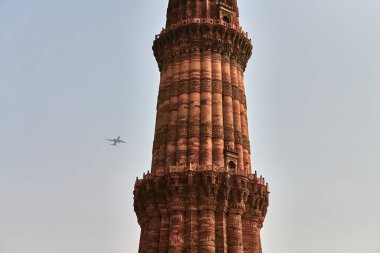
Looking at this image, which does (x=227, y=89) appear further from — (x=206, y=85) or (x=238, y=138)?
(x=238, y=138)

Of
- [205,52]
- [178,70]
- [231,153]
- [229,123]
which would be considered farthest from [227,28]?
[231,153]

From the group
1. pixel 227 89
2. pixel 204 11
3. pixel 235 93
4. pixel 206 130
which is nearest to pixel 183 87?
pixel 227 89

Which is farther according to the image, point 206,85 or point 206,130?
point 206,85

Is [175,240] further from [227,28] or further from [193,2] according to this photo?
[193,2]

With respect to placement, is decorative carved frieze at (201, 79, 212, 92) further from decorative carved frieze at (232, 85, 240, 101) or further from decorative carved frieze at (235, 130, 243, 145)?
decorative carved frieze at (235, 130, 243, 145)

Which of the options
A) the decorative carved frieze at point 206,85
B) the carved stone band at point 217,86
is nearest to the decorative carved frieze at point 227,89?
the carved stone band at point 217,86

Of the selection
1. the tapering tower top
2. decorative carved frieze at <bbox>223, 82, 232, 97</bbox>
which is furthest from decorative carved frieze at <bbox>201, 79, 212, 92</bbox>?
the tapering tower top

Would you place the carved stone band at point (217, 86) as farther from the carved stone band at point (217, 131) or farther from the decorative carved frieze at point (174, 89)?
the carved stone band at point (217, 131)
